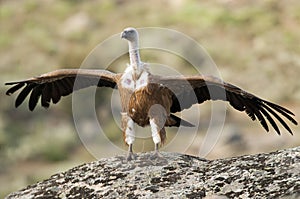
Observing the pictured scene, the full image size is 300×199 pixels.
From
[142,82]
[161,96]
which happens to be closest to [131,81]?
[142,82]

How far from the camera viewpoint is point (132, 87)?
955 centimetres

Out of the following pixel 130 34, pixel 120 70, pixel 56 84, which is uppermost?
pixel 120 70

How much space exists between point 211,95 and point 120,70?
946 inches

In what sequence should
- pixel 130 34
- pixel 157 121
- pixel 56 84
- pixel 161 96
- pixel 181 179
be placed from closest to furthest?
1. pixel 181 179
2. pixel 157 121
3. pixel 161 96
4. pixel 130 34
5. pixel 56 84

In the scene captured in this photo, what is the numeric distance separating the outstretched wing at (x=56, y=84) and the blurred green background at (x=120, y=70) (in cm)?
1141

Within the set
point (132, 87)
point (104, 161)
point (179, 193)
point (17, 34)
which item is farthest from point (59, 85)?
point (17, 34)

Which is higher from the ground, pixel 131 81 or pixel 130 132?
pixel 131 81

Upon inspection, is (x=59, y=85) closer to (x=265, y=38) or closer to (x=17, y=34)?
(x=265, y=38)

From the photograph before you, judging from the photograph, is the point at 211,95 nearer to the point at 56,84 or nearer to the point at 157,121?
the point at 157,121

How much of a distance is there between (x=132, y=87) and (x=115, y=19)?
3746 cm

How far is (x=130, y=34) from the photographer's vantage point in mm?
10297

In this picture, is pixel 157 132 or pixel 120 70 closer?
pixel 157 132

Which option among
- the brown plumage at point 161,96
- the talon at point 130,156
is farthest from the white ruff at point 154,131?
the talon at point 130,156

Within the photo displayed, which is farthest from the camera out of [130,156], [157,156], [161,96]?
[161,96]
